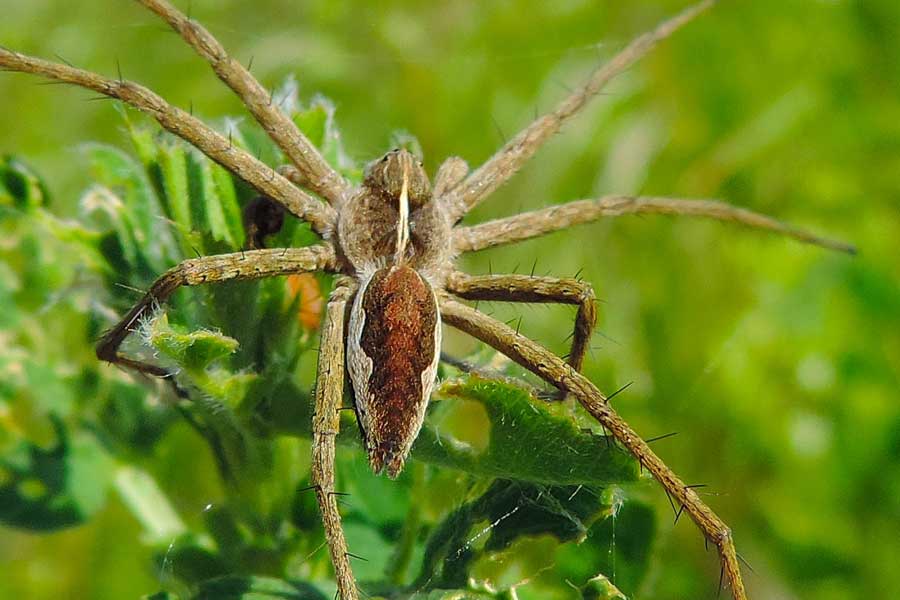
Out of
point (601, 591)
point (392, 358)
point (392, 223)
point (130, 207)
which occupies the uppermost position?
point (130, 207)

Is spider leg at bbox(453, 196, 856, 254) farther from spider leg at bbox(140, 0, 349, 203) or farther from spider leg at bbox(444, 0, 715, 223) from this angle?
spider leg at bbox(140, 0, 349, 203)

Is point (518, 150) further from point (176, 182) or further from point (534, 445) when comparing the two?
point (534, 445)

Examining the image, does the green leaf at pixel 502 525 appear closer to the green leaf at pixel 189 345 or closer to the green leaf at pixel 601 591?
the green leaf at pixel 601 591

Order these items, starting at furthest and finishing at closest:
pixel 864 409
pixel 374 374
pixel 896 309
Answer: pixel 896 309
pixel 864 409
pixel 374 374

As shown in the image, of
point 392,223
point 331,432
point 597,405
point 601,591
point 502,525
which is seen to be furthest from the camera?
point 392,223

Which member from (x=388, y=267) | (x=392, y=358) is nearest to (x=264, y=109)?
(x=388, y=267)

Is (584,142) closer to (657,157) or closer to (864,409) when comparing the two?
(657,157)

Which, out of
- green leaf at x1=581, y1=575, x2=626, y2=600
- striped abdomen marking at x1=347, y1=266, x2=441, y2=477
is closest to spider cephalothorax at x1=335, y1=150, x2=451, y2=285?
striped abdomen marking at x1=347, y1=266, x2=441, y2=477

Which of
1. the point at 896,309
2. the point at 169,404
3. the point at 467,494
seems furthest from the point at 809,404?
the point at 169,404
